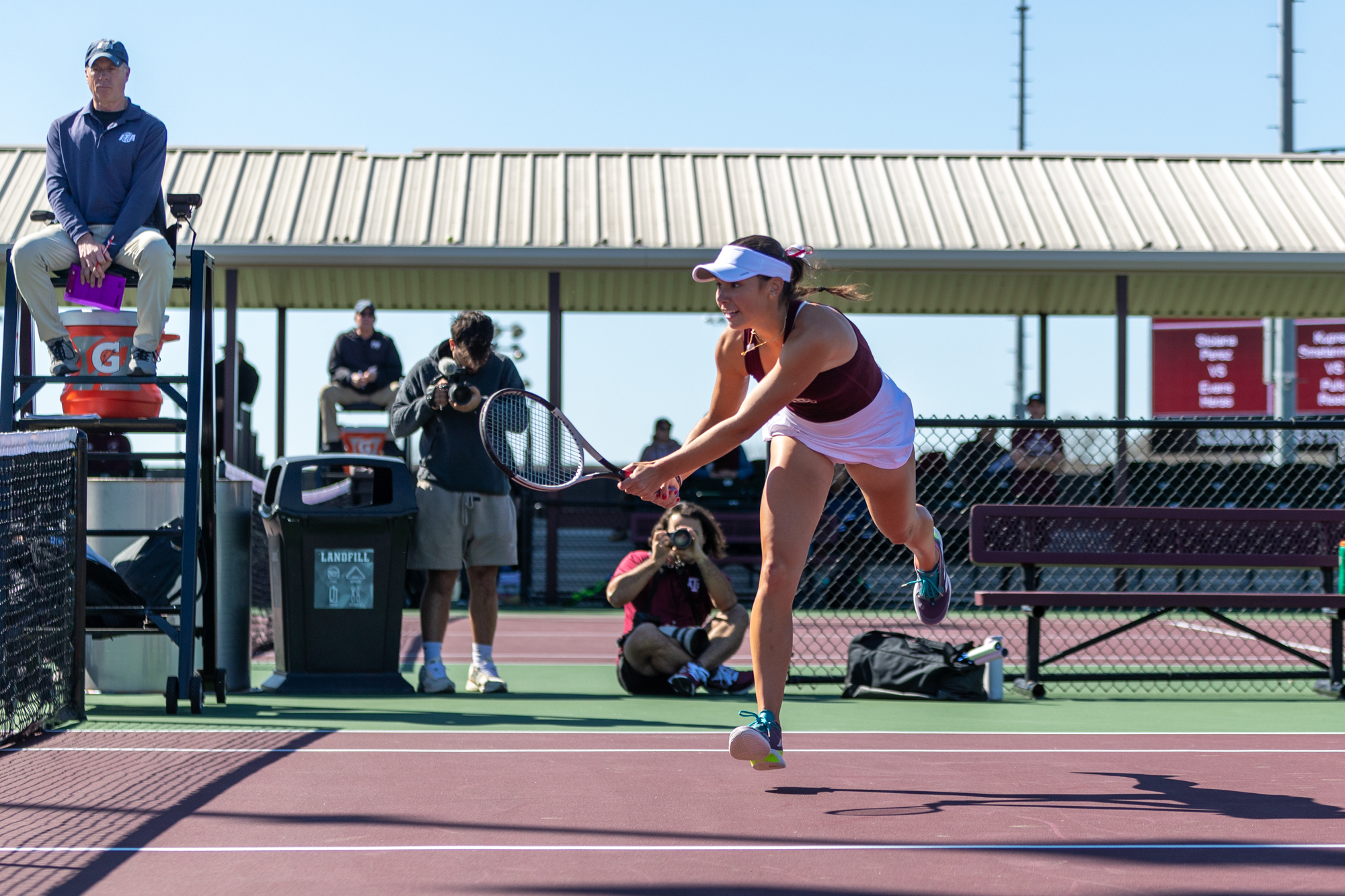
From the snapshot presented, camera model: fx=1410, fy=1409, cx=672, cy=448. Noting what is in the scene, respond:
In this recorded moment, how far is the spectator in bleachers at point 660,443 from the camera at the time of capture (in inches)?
591

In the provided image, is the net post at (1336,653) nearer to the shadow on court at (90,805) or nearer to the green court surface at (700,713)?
the green court surface at (700,713)

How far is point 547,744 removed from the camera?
18.7 feet

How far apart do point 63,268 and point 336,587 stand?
210cm

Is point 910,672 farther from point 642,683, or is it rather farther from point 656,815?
point 656,815

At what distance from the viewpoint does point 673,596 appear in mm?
7887

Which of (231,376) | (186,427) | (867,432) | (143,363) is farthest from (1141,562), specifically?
(231,376)

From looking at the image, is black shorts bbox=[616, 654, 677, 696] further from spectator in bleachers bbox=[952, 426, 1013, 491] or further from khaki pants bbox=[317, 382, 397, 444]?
khaki pants bbox=[317, 382, 397, 444]

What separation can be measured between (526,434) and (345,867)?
8.28 feet

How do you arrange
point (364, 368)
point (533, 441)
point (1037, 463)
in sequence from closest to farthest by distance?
point (533, 441)
point (1037, 463)
point (364, 368)

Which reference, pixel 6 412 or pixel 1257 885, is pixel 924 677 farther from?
pixel 6 412

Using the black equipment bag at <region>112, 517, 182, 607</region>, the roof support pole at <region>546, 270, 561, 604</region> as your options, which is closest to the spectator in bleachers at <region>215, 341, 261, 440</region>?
the roof support pole at <region>546, 270, 561, 604</region>

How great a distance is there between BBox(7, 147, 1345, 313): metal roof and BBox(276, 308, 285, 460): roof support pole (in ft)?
6.65

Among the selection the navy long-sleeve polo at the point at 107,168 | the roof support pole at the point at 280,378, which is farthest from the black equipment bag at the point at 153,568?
the roof support pole at the point at 280,378

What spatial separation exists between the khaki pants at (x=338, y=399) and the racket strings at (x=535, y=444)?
26.6ft
